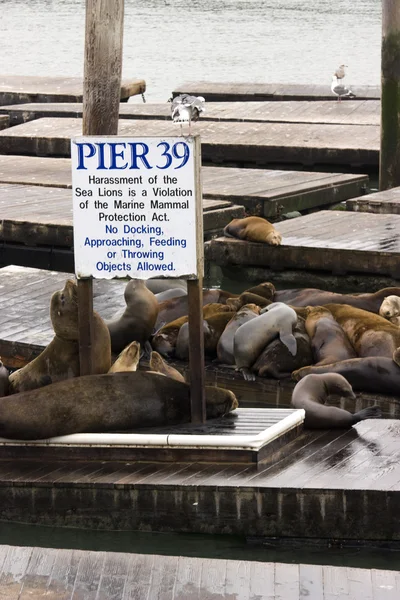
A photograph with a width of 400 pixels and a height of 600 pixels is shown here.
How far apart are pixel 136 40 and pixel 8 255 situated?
35.4 metres

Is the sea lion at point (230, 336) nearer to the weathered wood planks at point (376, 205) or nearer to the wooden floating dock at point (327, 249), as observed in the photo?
the wooden floating dock at point (327, 249)

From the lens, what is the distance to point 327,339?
6.96 meters

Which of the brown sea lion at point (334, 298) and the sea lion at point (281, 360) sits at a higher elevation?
the brown sea lion at point (334, 298)

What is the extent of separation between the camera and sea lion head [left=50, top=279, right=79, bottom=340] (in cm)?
611

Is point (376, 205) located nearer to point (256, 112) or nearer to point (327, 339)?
point (327, 339)

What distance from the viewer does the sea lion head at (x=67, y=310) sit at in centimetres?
611

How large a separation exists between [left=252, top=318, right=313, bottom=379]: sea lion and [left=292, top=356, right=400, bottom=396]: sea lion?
0.32 m

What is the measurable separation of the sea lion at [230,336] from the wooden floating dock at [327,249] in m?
2.85

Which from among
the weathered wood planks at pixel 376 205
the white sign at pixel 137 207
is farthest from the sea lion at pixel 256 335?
the weathered wood planks at pixel 376 205

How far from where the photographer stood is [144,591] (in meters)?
4.11

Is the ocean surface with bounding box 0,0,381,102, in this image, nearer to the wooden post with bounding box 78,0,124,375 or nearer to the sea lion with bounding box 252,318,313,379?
the wooden post with bounding box 78,0,124,375

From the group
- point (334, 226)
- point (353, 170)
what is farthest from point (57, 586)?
point (353, 170)

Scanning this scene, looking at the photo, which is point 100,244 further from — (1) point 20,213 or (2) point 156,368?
(1) point 20,213

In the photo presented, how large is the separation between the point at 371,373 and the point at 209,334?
1.09 m
